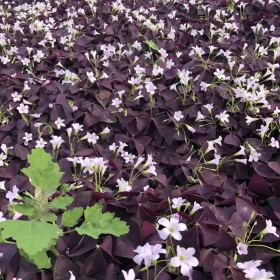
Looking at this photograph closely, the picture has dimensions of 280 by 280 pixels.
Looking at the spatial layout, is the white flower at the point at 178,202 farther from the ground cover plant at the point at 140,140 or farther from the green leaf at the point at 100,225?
the green leaf at the point at 100,225

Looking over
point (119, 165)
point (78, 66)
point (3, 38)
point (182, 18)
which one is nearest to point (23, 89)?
point (78, 66)

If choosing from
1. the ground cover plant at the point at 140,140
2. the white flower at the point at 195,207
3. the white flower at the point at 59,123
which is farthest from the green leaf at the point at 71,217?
the white flower at the point at 59,123

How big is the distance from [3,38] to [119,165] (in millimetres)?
2016

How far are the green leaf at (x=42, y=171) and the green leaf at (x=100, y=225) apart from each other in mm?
155

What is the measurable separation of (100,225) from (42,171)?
251 mm

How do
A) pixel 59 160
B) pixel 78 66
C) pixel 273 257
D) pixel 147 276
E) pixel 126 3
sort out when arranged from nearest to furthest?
1. pixel 147 276
2. pixel 273 257
3. pixel 59 160
4. pixel 78 66
5. pixel 126 3

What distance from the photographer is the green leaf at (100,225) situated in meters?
1.30

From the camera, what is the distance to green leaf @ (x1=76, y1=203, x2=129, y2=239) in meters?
1.30

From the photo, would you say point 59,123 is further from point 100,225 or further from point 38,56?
point 100,225

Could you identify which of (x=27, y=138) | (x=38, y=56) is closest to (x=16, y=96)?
(x=27, y=138)

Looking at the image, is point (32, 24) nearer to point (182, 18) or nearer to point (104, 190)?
point (182, 18)

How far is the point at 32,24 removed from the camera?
3.73 m

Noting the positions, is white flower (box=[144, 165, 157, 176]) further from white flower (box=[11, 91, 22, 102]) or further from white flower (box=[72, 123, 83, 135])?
white flower (box=[11, 91, 22, 102])

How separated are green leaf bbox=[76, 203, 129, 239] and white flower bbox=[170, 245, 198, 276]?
0.58 feet
